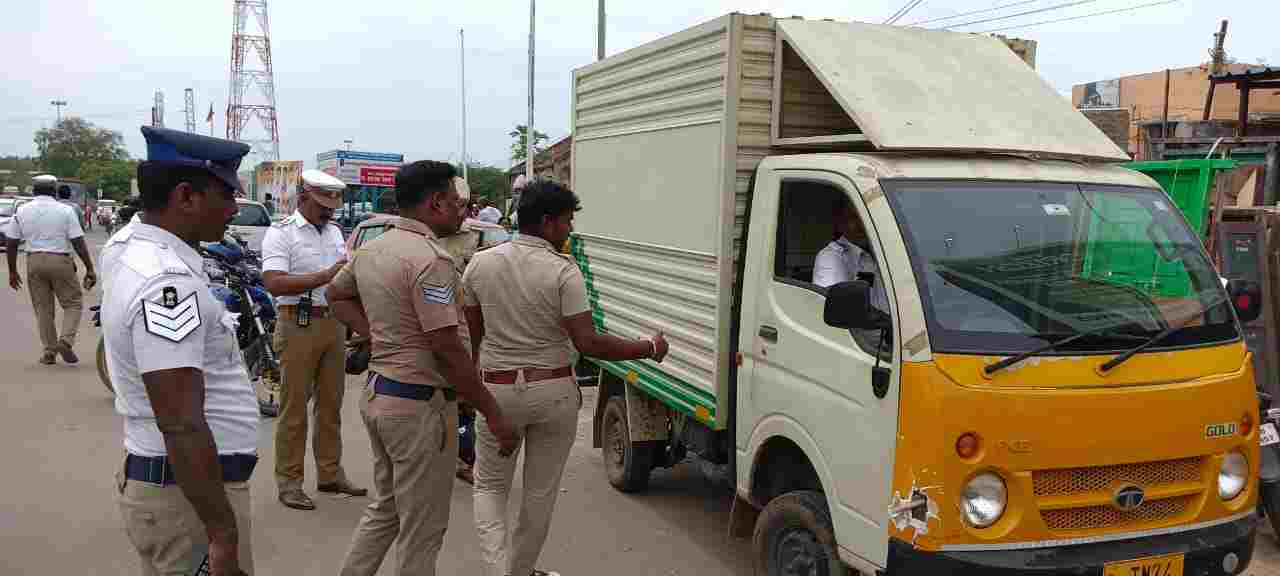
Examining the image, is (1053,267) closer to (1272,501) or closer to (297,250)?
(1272,501)

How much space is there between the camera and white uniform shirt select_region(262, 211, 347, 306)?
17.4ft

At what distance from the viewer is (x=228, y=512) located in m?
2.34

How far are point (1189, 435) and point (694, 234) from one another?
227 cm

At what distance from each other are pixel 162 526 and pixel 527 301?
66.6 inches

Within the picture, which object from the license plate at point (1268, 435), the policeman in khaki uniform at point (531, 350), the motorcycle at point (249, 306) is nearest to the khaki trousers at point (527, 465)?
the policeman in khaki uniform at point (531, 350)

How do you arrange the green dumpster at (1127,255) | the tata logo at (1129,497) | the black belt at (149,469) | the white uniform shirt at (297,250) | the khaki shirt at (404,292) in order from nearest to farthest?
the black belt at (149,469)
the tata logo at (1129,497)
the khaki shirt at (404,292)
the green dumpster at (1127,255)
the white uniform shirt at (297,250)

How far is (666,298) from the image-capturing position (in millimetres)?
5027

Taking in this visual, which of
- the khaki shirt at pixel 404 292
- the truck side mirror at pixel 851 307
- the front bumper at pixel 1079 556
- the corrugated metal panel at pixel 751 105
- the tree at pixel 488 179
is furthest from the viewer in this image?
the tree at pixel 488 179

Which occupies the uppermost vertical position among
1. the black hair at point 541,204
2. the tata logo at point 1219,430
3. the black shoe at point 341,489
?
the black hair at point 541,204

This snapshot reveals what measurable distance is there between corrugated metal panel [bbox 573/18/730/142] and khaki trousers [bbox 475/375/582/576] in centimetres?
153

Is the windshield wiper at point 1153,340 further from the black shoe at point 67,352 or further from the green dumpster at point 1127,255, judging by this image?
the black shoe at point 67,352

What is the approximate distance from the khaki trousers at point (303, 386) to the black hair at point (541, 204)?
210 centimetres

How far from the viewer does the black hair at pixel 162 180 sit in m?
2.46

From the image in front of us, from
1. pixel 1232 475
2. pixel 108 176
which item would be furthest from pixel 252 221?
pixel 108 176
